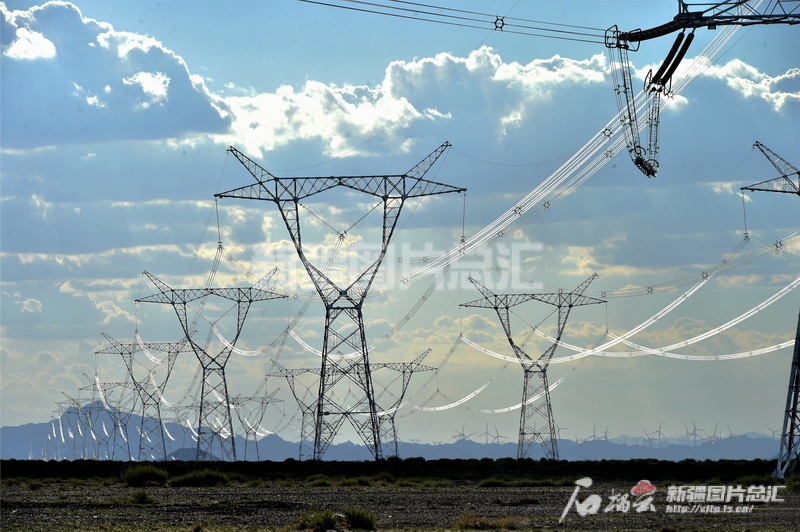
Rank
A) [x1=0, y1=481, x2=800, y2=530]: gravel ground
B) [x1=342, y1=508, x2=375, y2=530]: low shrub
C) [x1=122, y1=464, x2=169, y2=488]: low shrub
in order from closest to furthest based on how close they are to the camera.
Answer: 1. [x1=342, y1=508, x2=375, y2=530]: low shrub
2. [x1=0, y1=481, x2=800, y2=530]: gravel ground
3. [x1=122, y1=464, x2=169, y2=488]: low shrub

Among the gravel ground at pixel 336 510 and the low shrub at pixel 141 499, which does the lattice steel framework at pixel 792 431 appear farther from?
the low shrub at pixel 141 499

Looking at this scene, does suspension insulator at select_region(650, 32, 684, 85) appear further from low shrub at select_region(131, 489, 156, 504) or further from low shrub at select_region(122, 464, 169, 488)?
low shrub at select_region(122, 464, 169, 488)

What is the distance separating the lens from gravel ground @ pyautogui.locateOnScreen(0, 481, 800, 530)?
1642 inches

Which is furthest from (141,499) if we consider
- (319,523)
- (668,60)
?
(668,60)

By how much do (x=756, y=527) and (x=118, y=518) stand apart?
24.8 m

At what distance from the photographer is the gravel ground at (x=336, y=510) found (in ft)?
137

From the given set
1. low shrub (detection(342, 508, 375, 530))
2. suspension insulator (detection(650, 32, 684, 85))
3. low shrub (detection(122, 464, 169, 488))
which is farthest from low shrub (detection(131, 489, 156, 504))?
suspension insulator (detection(650, 32, 684, 85))

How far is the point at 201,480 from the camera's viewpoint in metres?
72.4

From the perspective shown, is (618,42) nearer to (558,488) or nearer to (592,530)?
(592,530)

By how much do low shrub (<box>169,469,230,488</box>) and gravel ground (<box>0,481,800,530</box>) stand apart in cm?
380

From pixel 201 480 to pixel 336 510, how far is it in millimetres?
26828

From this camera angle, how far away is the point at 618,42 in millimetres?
Result: 51125

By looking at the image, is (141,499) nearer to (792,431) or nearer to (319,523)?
(319,523)

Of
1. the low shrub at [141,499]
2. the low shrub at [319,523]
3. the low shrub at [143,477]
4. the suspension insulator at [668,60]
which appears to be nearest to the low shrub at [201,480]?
the low shrub at [143,477]
